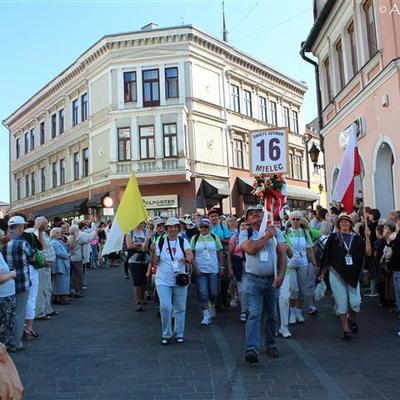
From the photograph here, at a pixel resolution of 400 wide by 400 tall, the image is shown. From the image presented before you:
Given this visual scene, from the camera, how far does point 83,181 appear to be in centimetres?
3666

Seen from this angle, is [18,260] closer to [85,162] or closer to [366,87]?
[366,87]

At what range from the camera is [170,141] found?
103 ft

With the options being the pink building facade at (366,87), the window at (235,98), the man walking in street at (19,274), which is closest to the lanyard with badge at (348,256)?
the pink building facade at (366,87)

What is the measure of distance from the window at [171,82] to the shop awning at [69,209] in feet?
30.2

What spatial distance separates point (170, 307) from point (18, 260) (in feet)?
7.42

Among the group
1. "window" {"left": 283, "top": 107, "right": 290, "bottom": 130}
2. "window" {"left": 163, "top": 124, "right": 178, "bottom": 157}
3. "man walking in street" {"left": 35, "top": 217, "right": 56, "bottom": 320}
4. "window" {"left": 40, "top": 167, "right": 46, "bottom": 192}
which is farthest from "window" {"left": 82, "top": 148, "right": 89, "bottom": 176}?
"man walking in street" {"left": 35, "top": 217, "right": 56, "bottom": 320}

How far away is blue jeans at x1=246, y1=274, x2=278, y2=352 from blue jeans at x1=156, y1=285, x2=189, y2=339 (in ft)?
4.54

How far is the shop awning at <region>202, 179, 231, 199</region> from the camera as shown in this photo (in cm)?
3134

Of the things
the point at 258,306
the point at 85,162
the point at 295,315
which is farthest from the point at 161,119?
the point at 258,306

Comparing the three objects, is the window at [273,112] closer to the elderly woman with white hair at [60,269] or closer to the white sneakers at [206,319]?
the elderly woman with white hair at [60,269]

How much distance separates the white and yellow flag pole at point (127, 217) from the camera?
924 cm

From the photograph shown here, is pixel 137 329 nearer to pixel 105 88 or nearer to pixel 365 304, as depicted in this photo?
pixel 365 304

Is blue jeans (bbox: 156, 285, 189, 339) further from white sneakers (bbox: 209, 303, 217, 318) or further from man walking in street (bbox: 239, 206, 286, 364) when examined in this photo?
white sneakers (bbox: 209, 303, 217, 318)

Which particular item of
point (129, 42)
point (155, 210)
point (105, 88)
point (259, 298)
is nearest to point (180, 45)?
point (129, 42)
